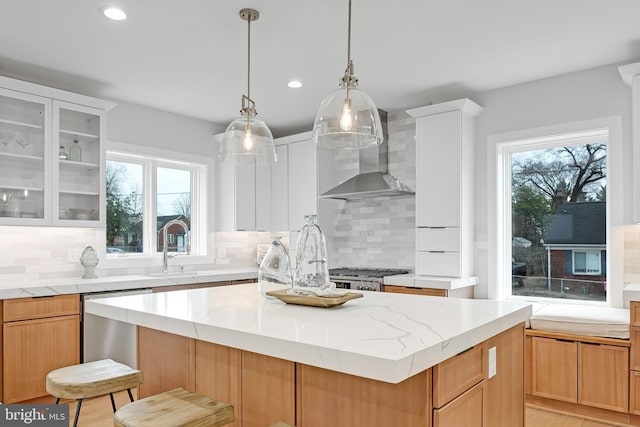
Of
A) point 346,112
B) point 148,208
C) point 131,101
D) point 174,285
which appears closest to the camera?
point 346,112

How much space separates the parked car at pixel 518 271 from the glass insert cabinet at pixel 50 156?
3630 millimetres

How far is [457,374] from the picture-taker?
5.14 feet

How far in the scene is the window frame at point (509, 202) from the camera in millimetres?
3562

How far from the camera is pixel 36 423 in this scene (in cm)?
235

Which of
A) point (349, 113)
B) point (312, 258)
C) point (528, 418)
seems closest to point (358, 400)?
point (312, 258)

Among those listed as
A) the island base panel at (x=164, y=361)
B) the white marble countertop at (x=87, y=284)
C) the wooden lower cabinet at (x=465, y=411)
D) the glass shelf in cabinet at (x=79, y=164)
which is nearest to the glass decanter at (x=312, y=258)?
the island base panel at (x=164, y=361)

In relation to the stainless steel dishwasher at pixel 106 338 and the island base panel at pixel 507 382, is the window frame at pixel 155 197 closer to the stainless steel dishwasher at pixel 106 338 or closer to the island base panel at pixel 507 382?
the stainless steel dishwasher at pixel 106 338

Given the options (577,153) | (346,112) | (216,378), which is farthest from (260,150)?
(577,153)

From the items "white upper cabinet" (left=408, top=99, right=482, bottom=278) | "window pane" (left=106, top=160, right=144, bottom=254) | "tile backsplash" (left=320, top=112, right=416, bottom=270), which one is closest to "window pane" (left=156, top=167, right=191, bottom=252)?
"window pane" (left=106, top=160, right=144, bottom=254)

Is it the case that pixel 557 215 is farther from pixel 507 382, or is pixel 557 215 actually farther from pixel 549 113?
pixel 507 382

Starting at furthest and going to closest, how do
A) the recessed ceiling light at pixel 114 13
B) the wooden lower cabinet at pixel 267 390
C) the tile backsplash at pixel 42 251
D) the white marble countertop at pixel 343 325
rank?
the tile backsplash at pixel 42 251
the recessed ceiling light at pixel 114 13
the wooden lower cabinet at pixel 267 390
the white marble countertop at pixel 343 325

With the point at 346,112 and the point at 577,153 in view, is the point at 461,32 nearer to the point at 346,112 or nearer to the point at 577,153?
the point at 346,112

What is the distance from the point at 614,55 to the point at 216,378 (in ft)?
11.4

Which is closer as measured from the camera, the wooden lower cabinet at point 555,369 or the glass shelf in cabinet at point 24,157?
the wooden lower cabinet at point 555,369
